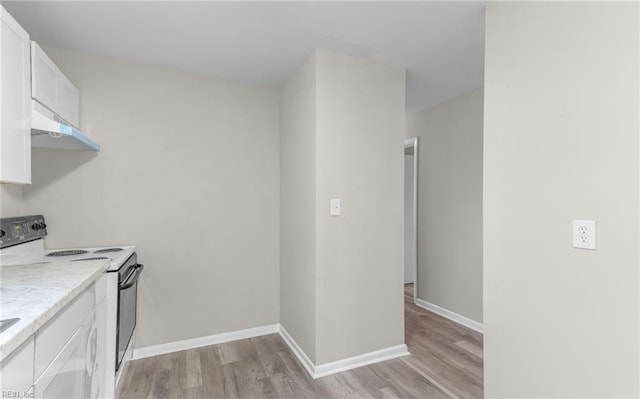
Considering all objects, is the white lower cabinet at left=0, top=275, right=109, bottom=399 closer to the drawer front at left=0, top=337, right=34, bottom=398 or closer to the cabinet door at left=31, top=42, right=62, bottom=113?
the drawer front at left=0, top=337, right=34, bottom=398

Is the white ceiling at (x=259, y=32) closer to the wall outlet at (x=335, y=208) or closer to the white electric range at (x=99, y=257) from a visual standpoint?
the wall outlet at (x=335, y=208)

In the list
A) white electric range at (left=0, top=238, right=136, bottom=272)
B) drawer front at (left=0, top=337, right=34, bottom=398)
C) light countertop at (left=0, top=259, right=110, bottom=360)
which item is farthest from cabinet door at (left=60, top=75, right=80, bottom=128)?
drawer front at (left=0, top=337, right=34, bottom=398)

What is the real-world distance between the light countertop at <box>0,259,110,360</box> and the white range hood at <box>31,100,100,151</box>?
718 mm

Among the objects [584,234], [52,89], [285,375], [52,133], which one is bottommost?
[285,375]

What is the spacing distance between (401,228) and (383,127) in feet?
2.75

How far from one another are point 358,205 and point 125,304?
5.64ft

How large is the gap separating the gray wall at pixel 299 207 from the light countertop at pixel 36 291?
130 cm

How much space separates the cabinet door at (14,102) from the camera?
140 cm

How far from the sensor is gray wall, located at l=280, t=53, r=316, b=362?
7.76 ft

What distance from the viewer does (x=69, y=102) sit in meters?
2.17

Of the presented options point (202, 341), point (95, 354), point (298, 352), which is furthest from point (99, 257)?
point (298, 352)

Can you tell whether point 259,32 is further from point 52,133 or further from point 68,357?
point 68,357

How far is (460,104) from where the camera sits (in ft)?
11.1

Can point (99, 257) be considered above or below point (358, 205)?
below
